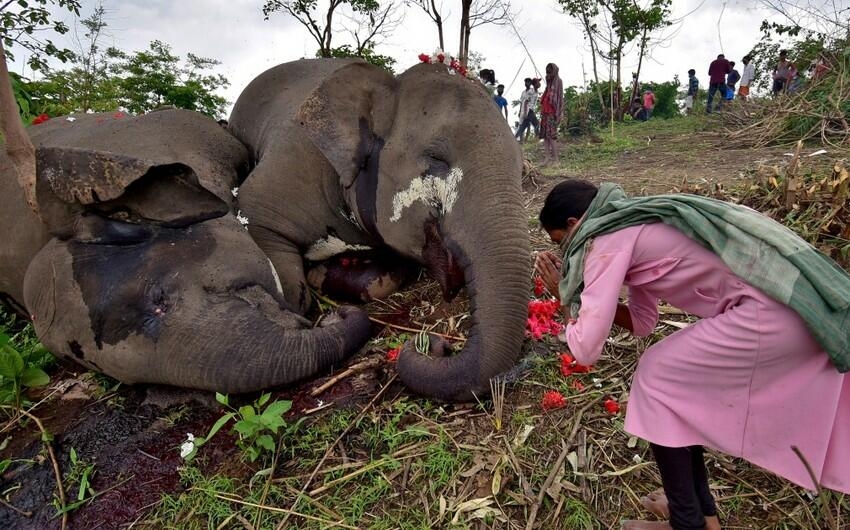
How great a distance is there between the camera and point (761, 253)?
59.7 inches

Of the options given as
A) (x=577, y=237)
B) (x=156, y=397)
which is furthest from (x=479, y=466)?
(x=156, y=397)

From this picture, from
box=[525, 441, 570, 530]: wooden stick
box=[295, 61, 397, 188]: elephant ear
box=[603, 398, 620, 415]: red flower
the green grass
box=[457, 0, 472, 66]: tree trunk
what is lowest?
box=[525, 441, 570, 530]: wooden stick

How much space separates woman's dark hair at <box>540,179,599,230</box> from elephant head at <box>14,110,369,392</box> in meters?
1.41

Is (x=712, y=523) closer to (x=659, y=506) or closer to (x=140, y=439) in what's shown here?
(x=659, y=506)

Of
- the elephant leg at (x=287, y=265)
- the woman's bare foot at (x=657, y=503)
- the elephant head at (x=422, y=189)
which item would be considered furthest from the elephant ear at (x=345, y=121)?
the woman's bare foot at (x=657, y=503)

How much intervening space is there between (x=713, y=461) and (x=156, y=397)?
2579 mm

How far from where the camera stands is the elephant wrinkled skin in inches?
103

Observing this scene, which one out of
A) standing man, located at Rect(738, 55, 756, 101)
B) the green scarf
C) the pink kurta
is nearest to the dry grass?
the pink kurta

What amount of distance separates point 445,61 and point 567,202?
6.02 ft

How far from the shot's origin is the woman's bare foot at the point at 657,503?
1902mm

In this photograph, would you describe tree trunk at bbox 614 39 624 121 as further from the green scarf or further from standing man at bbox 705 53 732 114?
the green scarf

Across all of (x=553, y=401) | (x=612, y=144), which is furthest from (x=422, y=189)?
(x=612, y=144)

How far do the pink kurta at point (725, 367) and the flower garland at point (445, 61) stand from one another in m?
1.92

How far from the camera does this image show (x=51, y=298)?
301 cm
